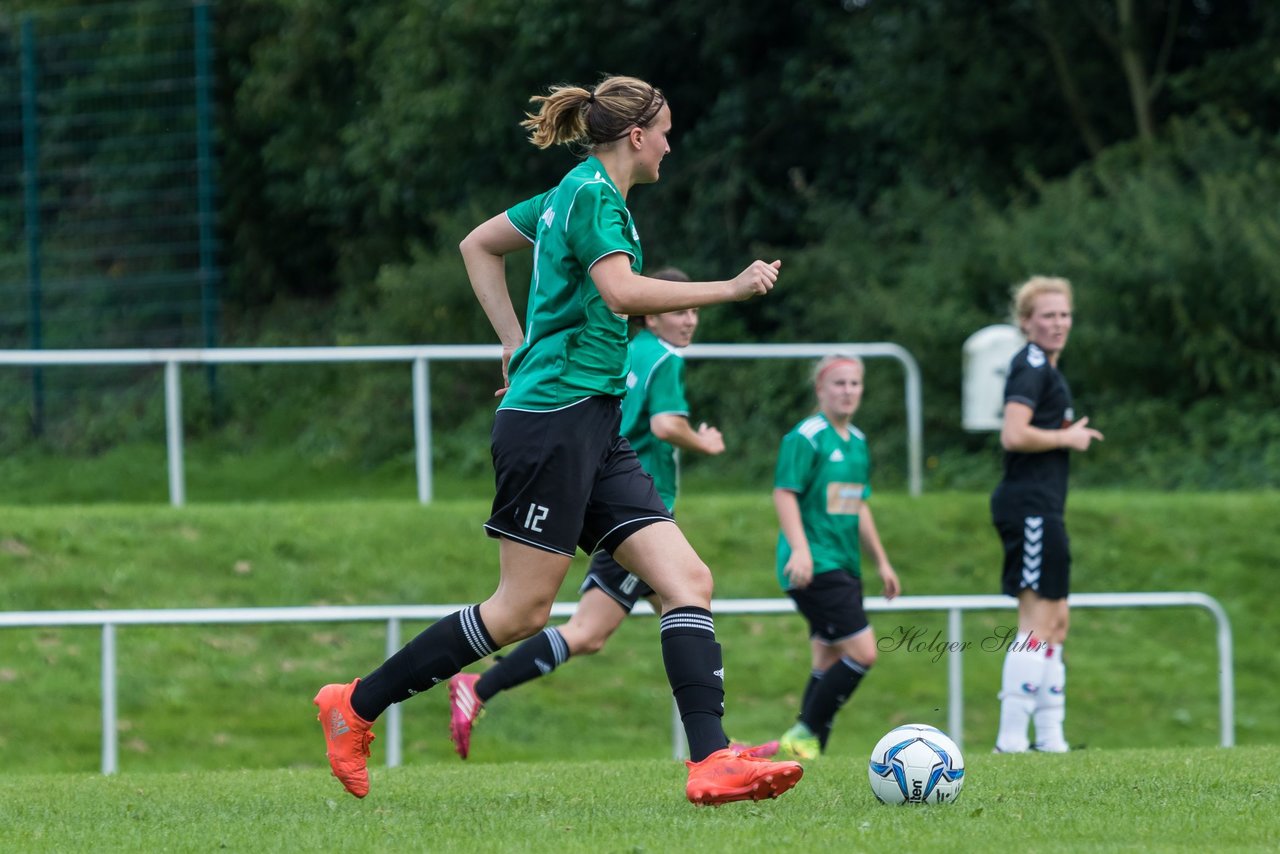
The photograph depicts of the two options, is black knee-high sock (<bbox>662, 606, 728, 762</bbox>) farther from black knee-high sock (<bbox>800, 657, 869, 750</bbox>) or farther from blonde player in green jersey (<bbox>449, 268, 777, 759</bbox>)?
black knee-high sock (<bbox>800, 657, 869, 750</bbox>)

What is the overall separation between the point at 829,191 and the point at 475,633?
1768cm

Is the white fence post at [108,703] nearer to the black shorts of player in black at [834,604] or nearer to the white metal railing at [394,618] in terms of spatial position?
the white metal railing at [394,618]

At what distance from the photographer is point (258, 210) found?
2708 cm

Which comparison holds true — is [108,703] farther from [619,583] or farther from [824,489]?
[824,489]

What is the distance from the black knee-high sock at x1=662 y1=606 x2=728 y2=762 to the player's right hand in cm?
94

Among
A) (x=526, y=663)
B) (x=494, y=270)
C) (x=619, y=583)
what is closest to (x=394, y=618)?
(x=526, y=663)

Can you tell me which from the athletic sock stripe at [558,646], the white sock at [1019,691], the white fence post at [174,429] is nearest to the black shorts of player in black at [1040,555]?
the white sock at [1019,691]

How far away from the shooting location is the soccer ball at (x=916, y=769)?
16.4 ft

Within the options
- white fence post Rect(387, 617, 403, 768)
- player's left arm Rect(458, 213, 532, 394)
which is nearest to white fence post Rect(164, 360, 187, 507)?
white fence post Rect(387, 617, 403, 768)

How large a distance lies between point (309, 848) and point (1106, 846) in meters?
1.92

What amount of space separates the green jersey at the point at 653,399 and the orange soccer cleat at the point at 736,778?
264 cm

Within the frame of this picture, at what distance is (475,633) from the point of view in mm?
5098

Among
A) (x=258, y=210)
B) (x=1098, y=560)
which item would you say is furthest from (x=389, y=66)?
(x=1098, y=560)

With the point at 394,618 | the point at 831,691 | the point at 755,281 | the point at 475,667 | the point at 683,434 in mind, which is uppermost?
the point at 755,281
